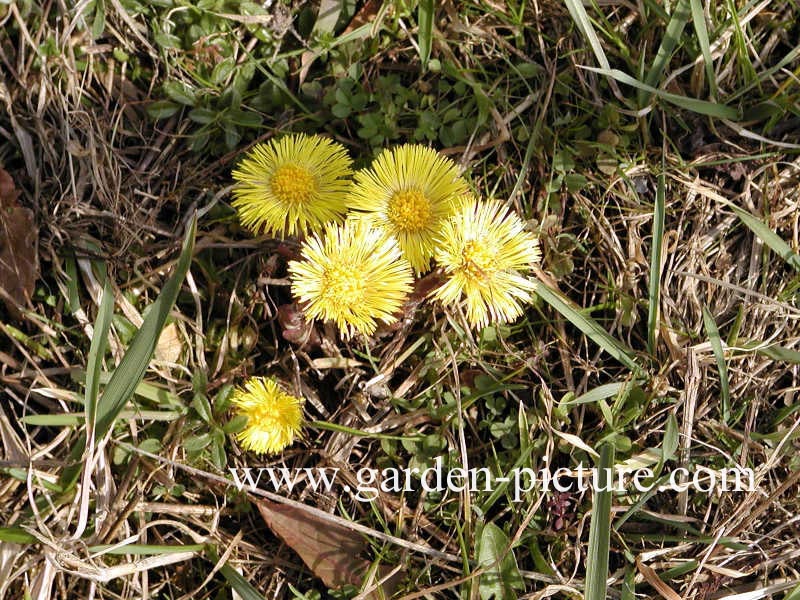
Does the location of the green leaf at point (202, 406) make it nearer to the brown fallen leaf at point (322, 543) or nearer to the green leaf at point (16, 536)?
the brown fallen leaf at point (322, 543)

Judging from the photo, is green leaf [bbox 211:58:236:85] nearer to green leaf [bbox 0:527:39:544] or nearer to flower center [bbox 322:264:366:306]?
flower center [bbox 322:264:366:306]

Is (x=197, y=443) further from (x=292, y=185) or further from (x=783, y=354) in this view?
(x=783, y=354)

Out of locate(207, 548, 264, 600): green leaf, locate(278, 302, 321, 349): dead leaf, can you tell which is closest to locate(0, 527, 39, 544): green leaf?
locate(207, 548, 264, 600): green leaf

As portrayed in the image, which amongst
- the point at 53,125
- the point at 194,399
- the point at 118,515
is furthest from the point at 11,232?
the point at 118,515

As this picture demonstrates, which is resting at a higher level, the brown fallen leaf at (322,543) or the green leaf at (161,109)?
the green leaf at (161,109)

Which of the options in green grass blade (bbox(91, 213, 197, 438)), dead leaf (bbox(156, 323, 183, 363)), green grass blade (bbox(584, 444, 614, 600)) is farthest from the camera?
dead leaf (bbox(156, 323, 183, 363))

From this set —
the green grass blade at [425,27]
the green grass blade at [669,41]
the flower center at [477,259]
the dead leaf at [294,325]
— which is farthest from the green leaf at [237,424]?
the green grass blade at [669,41]

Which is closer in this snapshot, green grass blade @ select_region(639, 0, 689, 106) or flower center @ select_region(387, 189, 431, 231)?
flower center @ select_region(387, 189, 431, 231)
